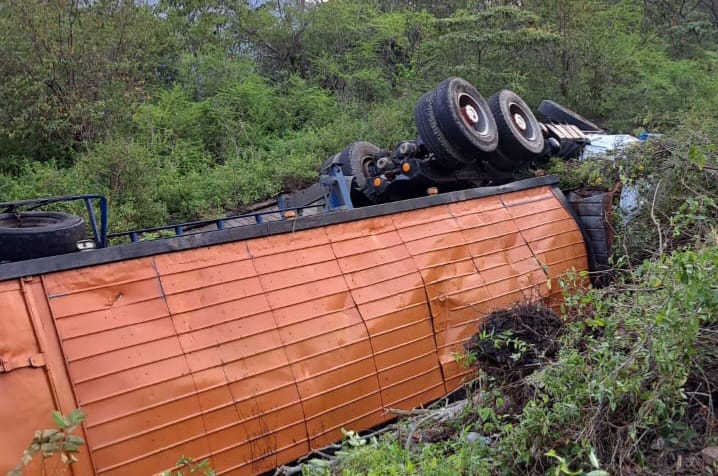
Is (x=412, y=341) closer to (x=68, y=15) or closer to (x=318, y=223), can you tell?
(x=318, y=223)

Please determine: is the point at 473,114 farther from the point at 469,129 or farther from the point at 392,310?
the point at 392,310

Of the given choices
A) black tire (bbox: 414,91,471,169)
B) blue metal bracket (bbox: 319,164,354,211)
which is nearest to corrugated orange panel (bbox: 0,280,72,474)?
blue metal bracket (bbox: 319,164,354,211)

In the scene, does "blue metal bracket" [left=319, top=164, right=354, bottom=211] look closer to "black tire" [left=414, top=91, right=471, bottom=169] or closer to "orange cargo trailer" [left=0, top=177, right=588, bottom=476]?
"black tire" [left=414, top=91, right=471, bottom=169]

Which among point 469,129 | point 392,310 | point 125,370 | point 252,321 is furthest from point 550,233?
point 125,370

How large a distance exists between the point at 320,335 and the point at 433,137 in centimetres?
343

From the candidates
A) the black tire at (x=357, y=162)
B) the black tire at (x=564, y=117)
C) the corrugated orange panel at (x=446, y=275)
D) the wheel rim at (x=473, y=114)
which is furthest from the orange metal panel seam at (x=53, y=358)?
the black tire at (x=564, y=117)

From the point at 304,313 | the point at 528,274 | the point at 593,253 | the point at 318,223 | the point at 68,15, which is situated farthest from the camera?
the point at 68,15

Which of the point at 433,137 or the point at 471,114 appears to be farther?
the point at 471,114

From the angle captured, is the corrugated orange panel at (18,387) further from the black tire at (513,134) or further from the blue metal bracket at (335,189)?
the black tire at (513,134)

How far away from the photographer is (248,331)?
4.51 m

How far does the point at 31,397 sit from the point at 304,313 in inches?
75.1

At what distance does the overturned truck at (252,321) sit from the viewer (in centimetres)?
385

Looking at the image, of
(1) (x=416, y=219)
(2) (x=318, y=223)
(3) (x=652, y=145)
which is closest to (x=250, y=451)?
(2) (x=318, y=223)

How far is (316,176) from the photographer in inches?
444
